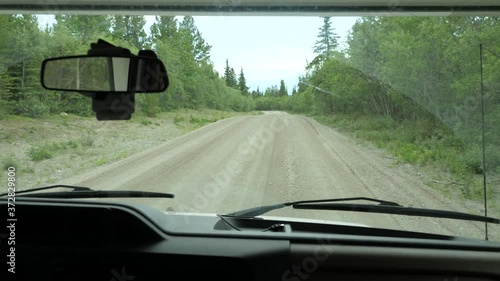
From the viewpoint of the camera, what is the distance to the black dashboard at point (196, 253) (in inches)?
73.8

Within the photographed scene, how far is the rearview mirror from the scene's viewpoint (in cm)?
239

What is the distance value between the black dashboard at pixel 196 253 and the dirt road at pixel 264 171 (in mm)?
1057

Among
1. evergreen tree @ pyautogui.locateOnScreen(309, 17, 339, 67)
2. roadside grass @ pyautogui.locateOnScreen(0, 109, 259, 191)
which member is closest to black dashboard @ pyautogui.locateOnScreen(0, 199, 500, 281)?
roadside grass @ pyautogui.locateOnScreen(0, 109, 259, 191)

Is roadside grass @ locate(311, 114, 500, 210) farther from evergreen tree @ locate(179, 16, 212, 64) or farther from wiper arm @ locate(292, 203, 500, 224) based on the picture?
evergreen tree @ locate(179, 16, 212, 64)

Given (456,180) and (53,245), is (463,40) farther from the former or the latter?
(53,245)

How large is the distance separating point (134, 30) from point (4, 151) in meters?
1.75

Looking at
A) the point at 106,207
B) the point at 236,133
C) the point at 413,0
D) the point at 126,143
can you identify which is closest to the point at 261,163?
the point at 236,133

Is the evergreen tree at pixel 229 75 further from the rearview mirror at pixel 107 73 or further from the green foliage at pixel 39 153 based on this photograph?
the green foliage at pixel 39 153

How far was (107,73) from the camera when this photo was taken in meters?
2.38

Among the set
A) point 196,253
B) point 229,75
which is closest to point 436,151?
point 229,75

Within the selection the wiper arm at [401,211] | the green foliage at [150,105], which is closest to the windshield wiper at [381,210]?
the wiper arm at [401,211]

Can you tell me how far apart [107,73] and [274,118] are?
2.42 m

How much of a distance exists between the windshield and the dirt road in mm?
16

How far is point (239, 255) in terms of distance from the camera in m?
1.87
